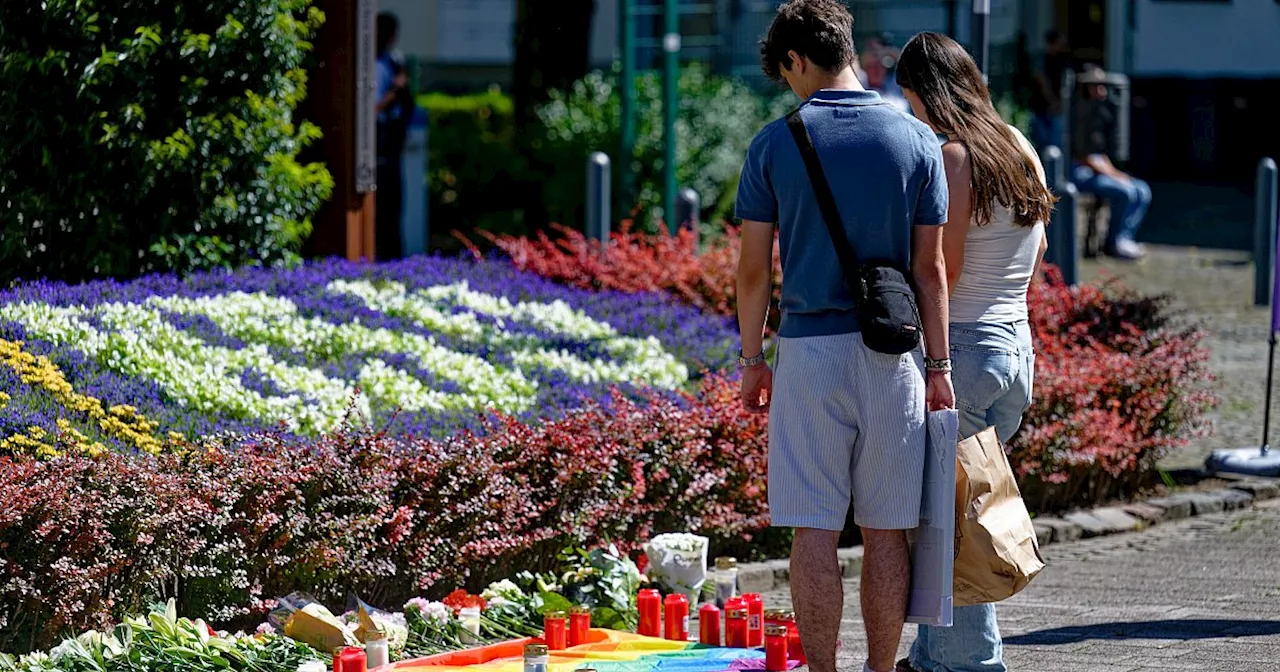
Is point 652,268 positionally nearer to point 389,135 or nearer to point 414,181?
point 389,135

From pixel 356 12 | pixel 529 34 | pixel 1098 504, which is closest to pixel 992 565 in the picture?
pixel 1098 504

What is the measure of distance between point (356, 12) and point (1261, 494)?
5117 mm

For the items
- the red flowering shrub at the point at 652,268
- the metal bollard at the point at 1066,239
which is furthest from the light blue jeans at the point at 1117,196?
the red flowering shrub at the point at 652,268

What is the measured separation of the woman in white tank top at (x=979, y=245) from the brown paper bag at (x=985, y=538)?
14 cm

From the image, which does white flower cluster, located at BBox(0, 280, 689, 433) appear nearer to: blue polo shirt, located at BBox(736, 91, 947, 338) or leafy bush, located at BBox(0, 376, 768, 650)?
leafy bush, located at BBox(0, 376, 768, 650)

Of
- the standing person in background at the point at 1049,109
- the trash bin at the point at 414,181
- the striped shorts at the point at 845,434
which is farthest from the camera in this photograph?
the standing person in background at the point at 1049,109

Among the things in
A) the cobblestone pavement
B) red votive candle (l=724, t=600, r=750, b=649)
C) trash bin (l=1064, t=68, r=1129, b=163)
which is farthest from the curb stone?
trash bin (l=1064, t=68, r=1129, b=163)

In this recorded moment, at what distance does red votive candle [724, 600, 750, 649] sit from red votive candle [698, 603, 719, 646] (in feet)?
0.19

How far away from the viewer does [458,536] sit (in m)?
6.14

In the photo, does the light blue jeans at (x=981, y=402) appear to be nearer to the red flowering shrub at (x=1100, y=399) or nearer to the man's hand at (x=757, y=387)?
the man's hand at (x=757, y=387)

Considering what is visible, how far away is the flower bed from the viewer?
21.3ft

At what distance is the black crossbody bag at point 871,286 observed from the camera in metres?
4.67

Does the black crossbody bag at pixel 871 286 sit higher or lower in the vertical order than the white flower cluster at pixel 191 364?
higher

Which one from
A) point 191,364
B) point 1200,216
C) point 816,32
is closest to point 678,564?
point 816,32
